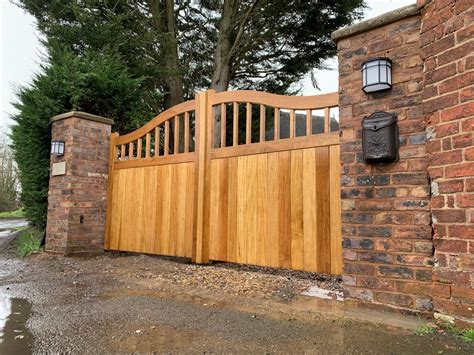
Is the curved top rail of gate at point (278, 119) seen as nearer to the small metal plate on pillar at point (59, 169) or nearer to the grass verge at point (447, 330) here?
the grass verge at point (447, 330)

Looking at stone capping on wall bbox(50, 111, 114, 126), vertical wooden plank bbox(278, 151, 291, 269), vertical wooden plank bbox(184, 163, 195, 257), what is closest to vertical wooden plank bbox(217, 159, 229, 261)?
vertical wooden plank bbox(184, 163, 195, 257)

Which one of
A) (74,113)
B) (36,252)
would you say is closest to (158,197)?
(74,113)

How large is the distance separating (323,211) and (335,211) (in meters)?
0.11

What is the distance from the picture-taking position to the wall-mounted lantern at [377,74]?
2402mm

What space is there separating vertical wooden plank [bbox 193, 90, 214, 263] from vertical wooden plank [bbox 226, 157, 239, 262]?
1.01 feet

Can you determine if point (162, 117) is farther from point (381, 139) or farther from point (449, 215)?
point (449, 215)

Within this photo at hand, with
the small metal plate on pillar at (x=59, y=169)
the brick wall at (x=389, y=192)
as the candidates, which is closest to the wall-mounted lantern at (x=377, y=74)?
the brick wall at (x=389, y=192)

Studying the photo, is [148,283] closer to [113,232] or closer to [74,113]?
[113,232]

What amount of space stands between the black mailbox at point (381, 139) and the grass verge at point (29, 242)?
5072 millimetres

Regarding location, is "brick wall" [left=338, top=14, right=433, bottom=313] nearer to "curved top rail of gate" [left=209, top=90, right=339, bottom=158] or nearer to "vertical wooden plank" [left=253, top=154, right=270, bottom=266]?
"curved top rail of gate" [left=209, top=90, right=339, bottom=158]

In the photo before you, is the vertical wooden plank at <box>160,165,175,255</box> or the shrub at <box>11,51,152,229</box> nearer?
the vertical wooden plank at <box>160,165,175,255</box>

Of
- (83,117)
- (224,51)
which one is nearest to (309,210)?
(83,117)

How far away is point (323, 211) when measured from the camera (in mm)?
3121

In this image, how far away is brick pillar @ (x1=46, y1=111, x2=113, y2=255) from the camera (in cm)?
493
